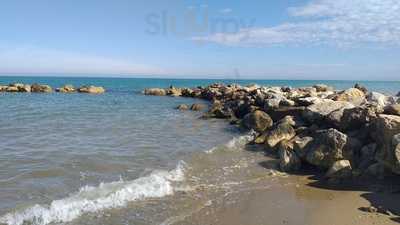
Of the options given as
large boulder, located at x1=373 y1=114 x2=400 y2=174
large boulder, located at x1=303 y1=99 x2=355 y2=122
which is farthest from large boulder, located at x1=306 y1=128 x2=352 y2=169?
large boulder, located at x1=303 y1=99 x2=355 y2=122

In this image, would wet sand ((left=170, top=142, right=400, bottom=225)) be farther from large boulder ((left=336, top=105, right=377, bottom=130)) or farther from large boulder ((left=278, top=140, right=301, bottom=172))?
large boulder ((left=336, top=105, right=377, bottom=130))

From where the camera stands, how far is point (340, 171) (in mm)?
11320

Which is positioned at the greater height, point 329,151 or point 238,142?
point 329,151

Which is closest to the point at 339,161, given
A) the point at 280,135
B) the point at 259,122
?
the point at 280,135

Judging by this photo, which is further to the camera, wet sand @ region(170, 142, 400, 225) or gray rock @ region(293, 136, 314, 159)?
gray rock @ region(293, 136, 314, 159)

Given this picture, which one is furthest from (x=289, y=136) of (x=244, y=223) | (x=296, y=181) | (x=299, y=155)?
(x=244, y=223)

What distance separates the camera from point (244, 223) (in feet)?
27.6

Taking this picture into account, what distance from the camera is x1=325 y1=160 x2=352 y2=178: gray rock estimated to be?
11273mm

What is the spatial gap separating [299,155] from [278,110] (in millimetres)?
8060

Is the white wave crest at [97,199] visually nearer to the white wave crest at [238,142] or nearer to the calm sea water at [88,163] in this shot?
the calm sea water at [88,163]

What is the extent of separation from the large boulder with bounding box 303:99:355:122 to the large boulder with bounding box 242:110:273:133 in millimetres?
2428

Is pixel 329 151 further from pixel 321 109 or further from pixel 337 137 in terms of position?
pixel 321 109

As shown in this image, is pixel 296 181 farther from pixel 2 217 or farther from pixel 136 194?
pixel 2 217

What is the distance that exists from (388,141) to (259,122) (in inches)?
367
